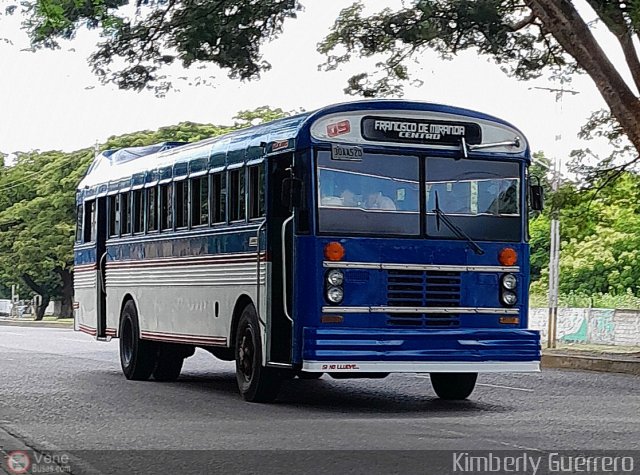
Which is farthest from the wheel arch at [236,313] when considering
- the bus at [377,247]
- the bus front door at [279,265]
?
the bus front door at [279,265]

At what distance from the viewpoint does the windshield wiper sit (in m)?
14.2

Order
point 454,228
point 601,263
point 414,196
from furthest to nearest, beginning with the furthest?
point 601,263 < point 454,228 < point 414,196

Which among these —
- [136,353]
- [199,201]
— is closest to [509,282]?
[199,201]

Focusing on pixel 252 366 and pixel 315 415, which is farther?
pixel 252 366

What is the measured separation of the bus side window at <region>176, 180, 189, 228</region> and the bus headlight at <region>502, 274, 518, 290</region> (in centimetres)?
452

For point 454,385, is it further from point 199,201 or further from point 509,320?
point 199,201

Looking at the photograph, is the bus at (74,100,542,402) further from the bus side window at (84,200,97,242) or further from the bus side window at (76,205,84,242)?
the bus side window at (76,205,84,242)

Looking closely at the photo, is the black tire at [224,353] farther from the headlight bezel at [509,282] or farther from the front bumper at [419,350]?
the headlight bezel at [509,282]

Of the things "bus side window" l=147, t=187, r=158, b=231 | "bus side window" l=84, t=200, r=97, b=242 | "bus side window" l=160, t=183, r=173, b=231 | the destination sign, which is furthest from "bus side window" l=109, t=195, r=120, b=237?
the destination sign

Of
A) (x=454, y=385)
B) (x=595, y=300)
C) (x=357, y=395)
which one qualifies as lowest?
(x=595, y=300)

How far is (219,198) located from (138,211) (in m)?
3.46

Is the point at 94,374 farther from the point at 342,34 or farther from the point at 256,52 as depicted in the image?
the point at 342,34

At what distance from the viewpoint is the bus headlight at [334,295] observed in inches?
538

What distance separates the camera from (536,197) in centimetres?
1490
